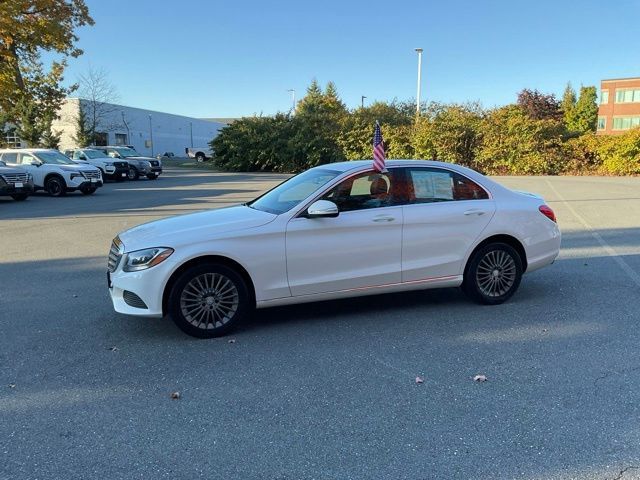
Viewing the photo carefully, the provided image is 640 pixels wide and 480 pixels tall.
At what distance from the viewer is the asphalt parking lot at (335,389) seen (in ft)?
9.96

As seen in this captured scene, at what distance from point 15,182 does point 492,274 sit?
1705 centimetres

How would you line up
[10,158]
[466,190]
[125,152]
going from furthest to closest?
[125,152] < [10,158] < [466,190]

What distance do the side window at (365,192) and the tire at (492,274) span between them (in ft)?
3.82

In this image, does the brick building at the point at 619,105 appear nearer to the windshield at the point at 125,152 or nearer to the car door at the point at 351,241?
the windshield at the point at 125,152

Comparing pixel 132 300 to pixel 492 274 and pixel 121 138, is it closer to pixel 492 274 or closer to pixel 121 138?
pixel 492 274

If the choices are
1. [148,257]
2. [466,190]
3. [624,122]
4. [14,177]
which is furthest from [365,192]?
[624,122]

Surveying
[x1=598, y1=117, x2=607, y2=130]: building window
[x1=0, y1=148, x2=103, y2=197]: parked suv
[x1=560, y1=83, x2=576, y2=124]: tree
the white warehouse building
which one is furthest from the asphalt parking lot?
[x1=560, y1=83, x2=576, y2=124]: tree

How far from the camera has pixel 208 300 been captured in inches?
194

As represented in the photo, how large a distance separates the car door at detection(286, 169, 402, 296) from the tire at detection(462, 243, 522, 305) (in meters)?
0.91

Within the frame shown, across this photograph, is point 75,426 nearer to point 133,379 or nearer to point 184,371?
point 133,379

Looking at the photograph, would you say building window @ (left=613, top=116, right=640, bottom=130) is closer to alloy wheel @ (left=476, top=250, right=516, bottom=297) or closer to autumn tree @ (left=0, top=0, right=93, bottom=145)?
autumn tree @ (left=0, top=0, right=93, bottom=145)

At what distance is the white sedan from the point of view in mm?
4848

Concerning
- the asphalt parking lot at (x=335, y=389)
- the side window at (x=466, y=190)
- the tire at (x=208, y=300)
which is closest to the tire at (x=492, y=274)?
the asphalt parking lot at (x=335, y=389)

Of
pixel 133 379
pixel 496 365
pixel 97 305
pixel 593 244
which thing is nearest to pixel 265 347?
pixel 133 379
